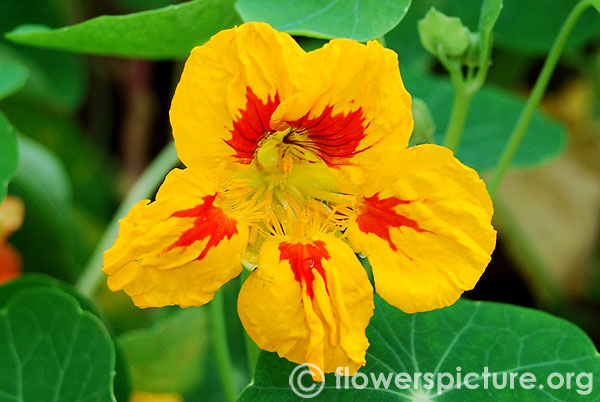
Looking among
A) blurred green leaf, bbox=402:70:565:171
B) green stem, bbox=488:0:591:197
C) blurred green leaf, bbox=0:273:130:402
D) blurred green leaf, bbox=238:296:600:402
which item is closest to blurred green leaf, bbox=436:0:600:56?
blurred green leaf, bbox=402:70:565:171

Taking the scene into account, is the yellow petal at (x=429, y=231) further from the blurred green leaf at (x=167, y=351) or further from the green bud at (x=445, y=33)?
the blurred green leaf at (x=167, y=351)

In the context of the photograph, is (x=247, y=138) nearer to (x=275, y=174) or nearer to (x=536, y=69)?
(x=275, y=174)

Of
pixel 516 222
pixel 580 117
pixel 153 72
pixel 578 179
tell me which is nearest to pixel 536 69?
pixel 580 117

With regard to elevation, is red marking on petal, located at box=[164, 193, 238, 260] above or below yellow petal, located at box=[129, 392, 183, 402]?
above

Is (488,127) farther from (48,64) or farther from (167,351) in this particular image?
(48,64)

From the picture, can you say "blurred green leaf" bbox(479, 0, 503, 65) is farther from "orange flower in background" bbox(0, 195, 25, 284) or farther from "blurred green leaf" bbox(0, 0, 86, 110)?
"blurred green leaf" bbox(0, 0, 86, 110)
